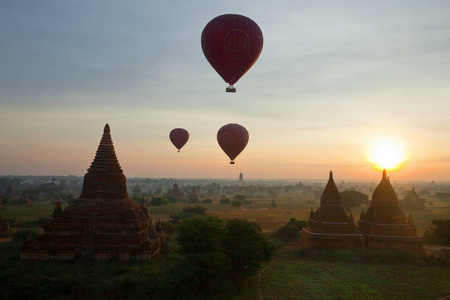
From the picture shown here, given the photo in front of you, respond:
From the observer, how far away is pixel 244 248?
18844mm

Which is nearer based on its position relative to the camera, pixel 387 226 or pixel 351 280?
pixel 351 280

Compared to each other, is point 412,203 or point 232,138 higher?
point 232,138

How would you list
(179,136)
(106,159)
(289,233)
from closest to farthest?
(106,159)
(289,233)
(179,136)

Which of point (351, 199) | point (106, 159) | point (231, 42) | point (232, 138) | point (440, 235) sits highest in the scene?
point (231, 42)

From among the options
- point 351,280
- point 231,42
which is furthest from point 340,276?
point 231,42

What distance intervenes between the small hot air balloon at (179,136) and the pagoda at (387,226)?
72.0ft

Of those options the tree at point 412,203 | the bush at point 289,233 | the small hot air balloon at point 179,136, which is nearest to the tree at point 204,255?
the bush at point 289,233

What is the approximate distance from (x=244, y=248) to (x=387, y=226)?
50.2 ft

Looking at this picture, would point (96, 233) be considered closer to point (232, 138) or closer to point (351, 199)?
point (232, 138)

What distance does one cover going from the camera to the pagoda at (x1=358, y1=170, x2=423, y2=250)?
2691 centimetres

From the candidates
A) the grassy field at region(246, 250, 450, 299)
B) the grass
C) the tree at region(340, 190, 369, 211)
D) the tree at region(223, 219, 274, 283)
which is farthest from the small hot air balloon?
the tree at region(340, 190, 369, 211)

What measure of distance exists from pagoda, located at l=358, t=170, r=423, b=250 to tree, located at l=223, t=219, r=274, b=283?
12030 mm

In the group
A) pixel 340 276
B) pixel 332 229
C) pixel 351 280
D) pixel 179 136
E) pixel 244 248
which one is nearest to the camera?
pixel 244 248

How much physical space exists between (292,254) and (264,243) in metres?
7.23
